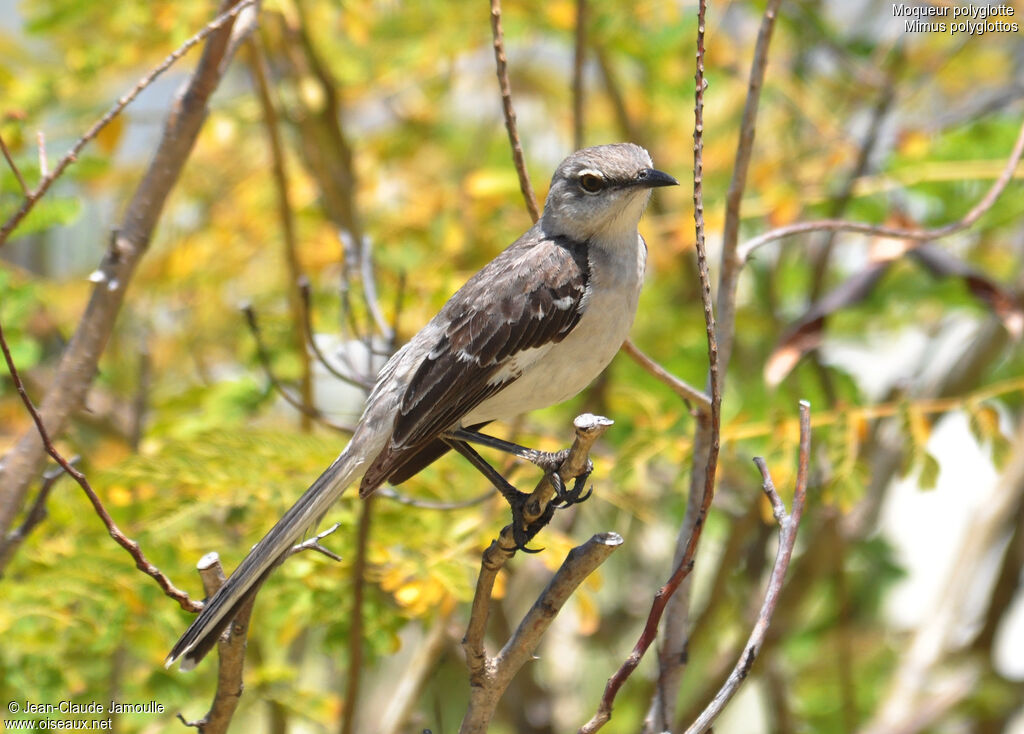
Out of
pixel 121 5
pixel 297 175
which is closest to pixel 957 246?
pixel 297 175

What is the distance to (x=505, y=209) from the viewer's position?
5.12m

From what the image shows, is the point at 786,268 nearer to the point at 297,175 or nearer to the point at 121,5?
the point at 297,175

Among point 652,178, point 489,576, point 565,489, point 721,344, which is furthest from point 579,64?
point 489,576

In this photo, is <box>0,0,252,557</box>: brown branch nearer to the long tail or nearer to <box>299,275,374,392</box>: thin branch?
<box>299,275,374,392</box>: thin branch

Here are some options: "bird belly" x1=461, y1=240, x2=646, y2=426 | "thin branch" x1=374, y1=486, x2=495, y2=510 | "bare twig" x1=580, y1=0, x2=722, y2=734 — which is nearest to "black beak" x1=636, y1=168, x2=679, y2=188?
"bird belly" x1=461, y1=240, x2=646, y2=426

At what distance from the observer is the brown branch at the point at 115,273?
2.91 meters

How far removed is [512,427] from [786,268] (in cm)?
229

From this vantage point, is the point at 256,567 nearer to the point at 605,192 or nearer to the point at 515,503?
the point at 515,503

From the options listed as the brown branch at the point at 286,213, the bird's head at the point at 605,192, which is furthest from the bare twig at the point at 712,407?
the brown branch at the point at 286,213

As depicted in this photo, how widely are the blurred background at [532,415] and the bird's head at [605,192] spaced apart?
1.99ft

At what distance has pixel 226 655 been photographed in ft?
7.62

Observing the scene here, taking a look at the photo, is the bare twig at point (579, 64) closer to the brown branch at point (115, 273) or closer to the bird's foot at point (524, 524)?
the brown branch at point (115, 273)

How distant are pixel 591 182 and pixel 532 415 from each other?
225cm

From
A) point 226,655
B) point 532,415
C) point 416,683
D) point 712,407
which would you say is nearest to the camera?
point 712,407
